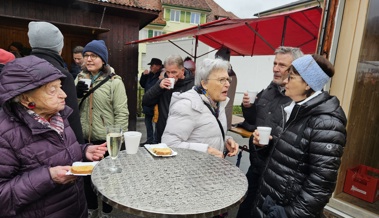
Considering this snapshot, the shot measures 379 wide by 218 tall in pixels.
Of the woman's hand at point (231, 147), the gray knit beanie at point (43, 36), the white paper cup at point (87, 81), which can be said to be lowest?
the woman's hand at point (231, 147)

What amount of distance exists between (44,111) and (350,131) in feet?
10.9

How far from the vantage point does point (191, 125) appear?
200cm

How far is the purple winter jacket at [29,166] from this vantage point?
4.29ft

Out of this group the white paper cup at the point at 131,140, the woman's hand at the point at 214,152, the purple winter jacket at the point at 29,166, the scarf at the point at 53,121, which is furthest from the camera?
the woman's hand at the point at 214,152

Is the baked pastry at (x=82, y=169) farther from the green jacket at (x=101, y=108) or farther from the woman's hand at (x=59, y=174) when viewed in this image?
the green jacket at (x=101, y=108)

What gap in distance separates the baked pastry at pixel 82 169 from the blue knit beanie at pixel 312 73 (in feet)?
5.02

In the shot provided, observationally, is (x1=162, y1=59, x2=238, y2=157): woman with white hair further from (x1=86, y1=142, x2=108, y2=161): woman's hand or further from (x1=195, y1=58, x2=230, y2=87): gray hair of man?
(x1=86, y1=142, x2=108, y2=161): woman's hand

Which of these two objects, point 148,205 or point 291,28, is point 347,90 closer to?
point 291,28

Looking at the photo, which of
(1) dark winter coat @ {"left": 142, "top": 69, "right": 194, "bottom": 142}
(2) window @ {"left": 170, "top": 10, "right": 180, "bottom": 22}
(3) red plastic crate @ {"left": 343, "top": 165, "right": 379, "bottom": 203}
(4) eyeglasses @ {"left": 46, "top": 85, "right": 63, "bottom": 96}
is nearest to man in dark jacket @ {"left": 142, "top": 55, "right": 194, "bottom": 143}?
(1) dark winter coat @ {"left": 142, "top": 69, "right": 194, "bottom": 142}

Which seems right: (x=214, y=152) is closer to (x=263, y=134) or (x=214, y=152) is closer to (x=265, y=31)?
(x=263, y=134)

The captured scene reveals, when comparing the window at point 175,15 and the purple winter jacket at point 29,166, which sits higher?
the window at point 175,15

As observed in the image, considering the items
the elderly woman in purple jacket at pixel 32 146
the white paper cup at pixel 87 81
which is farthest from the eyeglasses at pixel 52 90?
the white paper cup at pixel 87 81

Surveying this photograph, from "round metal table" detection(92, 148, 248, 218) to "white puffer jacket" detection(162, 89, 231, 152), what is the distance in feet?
0.60

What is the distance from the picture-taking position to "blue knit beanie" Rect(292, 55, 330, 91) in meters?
1.71
